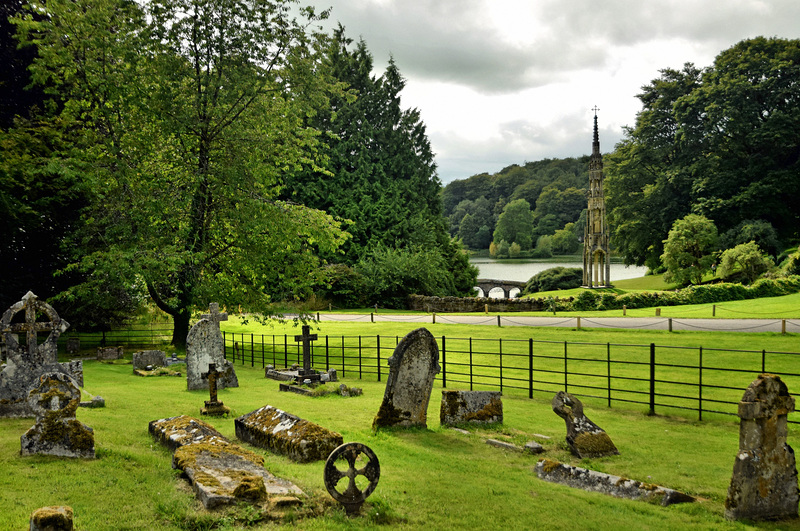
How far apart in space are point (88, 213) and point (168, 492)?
19627mm

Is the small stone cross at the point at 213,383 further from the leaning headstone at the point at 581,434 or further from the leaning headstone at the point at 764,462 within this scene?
the leaning headstone at the point at 764,462

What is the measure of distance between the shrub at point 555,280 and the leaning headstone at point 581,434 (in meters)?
45.2

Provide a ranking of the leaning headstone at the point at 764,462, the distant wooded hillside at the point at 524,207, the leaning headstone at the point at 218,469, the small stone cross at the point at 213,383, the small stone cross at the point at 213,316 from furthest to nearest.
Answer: the distant wooded hillside at the point at 524,207, the small stone cross at the point at 213,316, the small stone cross at the point at 213,383, the leaning headstone at the point at 764,462, the leaning headstone at the point at 218,469

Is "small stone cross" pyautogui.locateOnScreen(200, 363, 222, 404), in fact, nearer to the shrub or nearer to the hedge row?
the hedge row

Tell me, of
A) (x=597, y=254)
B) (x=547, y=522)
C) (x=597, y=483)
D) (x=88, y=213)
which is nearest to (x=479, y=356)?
(x=597, y=483)

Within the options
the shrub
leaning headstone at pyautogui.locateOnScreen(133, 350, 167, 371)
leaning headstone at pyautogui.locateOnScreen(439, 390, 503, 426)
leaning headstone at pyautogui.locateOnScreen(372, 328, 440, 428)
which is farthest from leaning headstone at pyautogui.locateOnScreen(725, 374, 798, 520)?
the shrub

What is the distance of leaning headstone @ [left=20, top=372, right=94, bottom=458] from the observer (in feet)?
20.4

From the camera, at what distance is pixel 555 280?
5231cm

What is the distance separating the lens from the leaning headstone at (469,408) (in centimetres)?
1020

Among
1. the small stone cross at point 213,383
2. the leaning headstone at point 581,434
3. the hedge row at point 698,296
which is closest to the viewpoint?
the leaning headstone at point 581,434

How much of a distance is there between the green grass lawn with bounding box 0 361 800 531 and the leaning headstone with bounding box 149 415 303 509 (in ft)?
0.49

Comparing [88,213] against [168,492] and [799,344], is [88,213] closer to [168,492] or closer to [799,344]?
[168,492]

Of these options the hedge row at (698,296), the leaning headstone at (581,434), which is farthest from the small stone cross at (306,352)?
the hedge row at (698,296)

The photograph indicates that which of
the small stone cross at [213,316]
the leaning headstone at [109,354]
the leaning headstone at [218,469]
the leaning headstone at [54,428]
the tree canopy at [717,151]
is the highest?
the tree canopy at [717,151]
